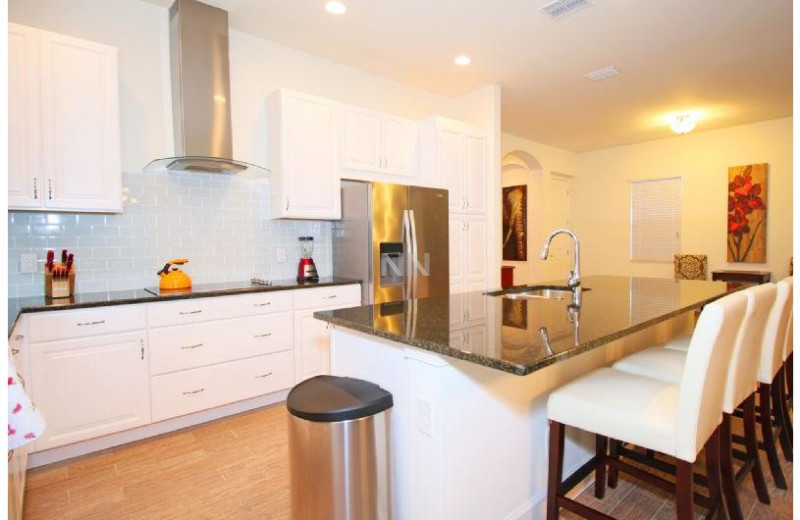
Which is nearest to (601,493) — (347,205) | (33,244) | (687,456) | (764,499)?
(764,499)

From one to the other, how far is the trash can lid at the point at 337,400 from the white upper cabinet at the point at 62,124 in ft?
6.52

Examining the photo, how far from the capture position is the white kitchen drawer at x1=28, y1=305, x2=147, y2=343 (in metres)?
2.28

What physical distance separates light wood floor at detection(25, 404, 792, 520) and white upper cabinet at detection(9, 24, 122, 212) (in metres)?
1.47

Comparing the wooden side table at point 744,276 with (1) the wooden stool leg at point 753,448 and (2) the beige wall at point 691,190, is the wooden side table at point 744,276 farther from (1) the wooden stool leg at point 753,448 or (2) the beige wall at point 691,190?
(1) the wooden stool leg at point 753,448

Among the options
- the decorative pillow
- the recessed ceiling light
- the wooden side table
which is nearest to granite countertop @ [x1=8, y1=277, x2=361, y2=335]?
the recessed ceiling light

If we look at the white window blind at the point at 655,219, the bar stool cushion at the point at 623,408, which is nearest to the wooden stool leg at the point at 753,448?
the bar stool cushion at the point at 623,408

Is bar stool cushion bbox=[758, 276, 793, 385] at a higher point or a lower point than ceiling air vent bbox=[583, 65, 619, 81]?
lower

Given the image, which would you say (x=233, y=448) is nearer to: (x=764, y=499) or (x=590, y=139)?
(x=764, y=499)

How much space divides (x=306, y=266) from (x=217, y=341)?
0.98 m

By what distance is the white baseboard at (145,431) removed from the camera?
239 cm

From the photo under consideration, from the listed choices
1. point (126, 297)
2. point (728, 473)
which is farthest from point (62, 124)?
point (728, 473)

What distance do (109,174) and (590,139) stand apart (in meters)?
6.37

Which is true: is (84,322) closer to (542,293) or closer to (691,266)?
(542,293)

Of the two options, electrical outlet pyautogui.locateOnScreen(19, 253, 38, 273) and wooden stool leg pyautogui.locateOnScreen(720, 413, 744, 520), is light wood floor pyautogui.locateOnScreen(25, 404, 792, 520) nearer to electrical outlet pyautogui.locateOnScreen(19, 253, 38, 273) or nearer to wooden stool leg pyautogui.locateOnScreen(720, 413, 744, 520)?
wooden stool leg pyautogui.locateOnScreen(720, 413, 744, 520)
